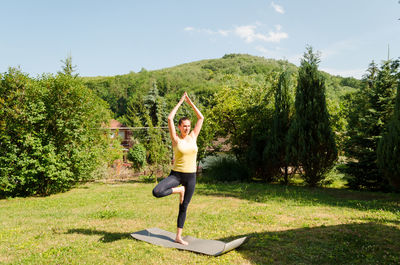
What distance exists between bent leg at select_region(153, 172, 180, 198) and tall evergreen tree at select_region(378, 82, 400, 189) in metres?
7.56

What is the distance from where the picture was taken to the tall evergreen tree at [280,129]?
12570 millimetres

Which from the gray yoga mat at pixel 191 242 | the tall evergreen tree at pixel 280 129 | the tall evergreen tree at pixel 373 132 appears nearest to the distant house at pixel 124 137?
the tall evergreen tree at pixel 280 129

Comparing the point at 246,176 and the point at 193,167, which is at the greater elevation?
the point at 193,167

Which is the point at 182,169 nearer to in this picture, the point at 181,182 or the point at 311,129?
the point at 181,182

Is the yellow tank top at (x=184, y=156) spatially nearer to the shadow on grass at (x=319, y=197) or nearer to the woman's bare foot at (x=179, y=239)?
the woman's bare foot at (x=179, y=239)

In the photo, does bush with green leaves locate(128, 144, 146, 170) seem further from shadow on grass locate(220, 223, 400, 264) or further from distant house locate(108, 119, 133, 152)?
shadow on grass locate(220, 223, 400, 264)

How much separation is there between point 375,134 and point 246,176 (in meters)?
5.93

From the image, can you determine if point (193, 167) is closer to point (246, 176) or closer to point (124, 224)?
point (124, 224)

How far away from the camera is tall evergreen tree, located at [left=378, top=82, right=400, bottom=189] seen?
8.55 metres

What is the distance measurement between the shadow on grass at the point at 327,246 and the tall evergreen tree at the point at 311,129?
592 centimetres

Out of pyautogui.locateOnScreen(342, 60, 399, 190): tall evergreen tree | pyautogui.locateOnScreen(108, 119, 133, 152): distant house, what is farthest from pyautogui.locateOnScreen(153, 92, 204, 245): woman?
pyautogui.locateOnScreen(108, 119, 133, 152): distant house

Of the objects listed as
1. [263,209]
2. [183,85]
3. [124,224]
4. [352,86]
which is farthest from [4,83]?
[352,86]

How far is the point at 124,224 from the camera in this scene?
6180mm

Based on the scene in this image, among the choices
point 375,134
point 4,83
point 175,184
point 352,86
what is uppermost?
point 352,86
